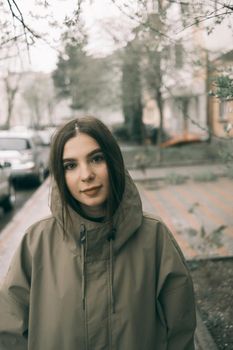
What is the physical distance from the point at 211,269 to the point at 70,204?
348cm

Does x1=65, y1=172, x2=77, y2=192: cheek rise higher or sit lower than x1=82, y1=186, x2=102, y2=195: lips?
higher

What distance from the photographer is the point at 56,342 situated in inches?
68.7

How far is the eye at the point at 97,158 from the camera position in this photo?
1752 millimetres

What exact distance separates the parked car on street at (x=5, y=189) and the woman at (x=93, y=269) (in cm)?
814

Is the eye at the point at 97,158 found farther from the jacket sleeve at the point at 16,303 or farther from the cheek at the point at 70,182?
the jacket sleeve at the point at 16,303

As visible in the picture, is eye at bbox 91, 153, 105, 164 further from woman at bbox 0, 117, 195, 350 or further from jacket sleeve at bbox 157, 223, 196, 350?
jacket sleeve at bbox 157, 223, 196, 350

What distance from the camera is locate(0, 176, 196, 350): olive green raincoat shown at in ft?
5.62

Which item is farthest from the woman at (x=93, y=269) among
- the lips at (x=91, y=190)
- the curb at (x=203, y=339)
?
the curb at (x=203, y=339)

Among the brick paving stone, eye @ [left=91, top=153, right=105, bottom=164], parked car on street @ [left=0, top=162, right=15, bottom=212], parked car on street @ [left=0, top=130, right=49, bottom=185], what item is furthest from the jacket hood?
parked car on street @ [left=0, top=130, right=49, bottom=185]

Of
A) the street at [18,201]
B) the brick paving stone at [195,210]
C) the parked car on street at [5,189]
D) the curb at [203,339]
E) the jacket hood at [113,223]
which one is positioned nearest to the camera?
the jacket hood at [113,223]

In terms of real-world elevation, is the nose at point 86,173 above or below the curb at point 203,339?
above

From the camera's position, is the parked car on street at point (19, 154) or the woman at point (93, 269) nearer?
the woman at point (93, 269)

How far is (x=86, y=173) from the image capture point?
1.71 m

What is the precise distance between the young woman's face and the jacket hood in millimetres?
74
